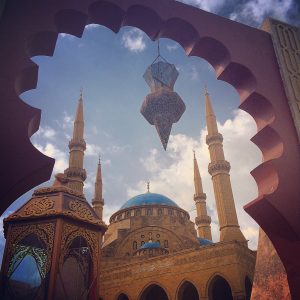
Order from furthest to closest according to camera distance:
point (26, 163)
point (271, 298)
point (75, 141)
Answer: point (75, 141) → point (271, 298) → point (26, 163)

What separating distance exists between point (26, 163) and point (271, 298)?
141 inches

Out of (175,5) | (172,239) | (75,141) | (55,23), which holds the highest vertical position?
(75,141)

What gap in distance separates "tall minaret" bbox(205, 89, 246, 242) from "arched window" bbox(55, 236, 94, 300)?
16.1 meters

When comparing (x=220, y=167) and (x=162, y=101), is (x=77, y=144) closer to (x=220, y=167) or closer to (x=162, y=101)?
(x=220, y=167)

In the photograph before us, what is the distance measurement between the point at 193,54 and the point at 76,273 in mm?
5536

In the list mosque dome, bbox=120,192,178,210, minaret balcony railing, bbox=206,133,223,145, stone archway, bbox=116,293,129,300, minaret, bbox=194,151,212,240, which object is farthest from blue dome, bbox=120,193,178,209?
stone archway, bbox=116,293,129,300

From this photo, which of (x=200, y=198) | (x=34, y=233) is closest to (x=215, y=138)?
(x=200, y=198)

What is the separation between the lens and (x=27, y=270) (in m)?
6.97

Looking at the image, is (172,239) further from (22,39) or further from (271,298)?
(22,39)

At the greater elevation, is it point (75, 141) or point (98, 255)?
point (75, 141)

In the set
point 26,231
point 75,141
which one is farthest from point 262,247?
point 75,141

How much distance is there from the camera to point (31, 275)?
6.93m

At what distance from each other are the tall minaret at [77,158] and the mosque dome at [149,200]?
8907 mm

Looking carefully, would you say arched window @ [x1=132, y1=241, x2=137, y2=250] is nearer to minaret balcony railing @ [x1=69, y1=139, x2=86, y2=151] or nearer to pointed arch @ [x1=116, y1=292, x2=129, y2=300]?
pointed arch @ [x1=116, y1=292, x2=129, y2=300]
